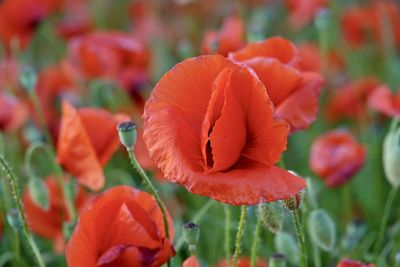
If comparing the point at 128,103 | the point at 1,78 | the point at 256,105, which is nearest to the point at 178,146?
the point at 256,105

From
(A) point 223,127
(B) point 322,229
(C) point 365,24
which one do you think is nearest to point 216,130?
(A) point 223,127

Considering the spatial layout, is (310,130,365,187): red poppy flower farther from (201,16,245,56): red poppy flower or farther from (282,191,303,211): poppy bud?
(282,191,303,211): poppy bud

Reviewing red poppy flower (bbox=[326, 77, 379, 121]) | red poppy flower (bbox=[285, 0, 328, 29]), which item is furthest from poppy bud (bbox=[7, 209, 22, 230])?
red poppy flower (bbox=[285, 0, 328, 29])

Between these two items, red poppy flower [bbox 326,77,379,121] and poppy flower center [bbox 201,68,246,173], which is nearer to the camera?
poppy flower center [bbox 201,68,246,173]

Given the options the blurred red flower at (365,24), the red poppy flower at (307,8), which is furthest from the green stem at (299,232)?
the blurred red flower at (365,24)

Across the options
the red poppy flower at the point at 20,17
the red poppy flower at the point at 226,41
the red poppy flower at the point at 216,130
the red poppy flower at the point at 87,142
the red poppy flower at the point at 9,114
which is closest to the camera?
the red poppy flower at the point at 216,130

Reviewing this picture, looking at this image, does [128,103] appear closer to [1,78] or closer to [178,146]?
[1,78]

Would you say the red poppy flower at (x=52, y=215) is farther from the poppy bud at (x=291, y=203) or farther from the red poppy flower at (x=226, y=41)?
the poppy bud at (x=291, y=203)
